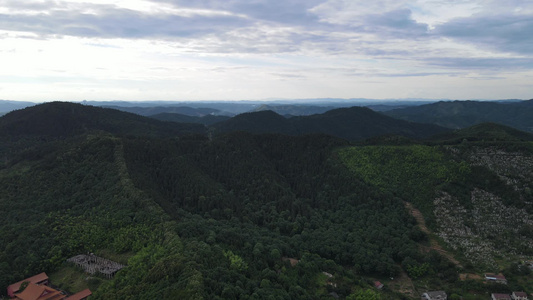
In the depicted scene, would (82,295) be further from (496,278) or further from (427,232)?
(427,232)

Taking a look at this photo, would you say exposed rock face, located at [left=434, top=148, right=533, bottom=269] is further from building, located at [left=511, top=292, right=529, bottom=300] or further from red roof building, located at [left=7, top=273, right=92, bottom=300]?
red roof building, located at [left=7, top=273, right=92, bottom=300]

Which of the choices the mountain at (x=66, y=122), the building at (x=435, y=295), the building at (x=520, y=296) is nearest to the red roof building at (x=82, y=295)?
the building at (x=435, y=295)

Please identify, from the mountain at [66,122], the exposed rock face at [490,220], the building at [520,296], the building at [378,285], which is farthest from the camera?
the mountain at [66,122]

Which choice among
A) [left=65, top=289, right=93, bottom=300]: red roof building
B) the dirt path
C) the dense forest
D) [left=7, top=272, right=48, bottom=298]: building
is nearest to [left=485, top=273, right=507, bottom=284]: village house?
the dense forest

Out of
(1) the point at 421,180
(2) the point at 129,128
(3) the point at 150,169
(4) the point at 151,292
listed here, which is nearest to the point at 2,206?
(3) the point at 150,169

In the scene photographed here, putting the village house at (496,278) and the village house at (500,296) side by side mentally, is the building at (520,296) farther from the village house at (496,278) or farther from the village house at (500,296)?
the village house at (496,278)
